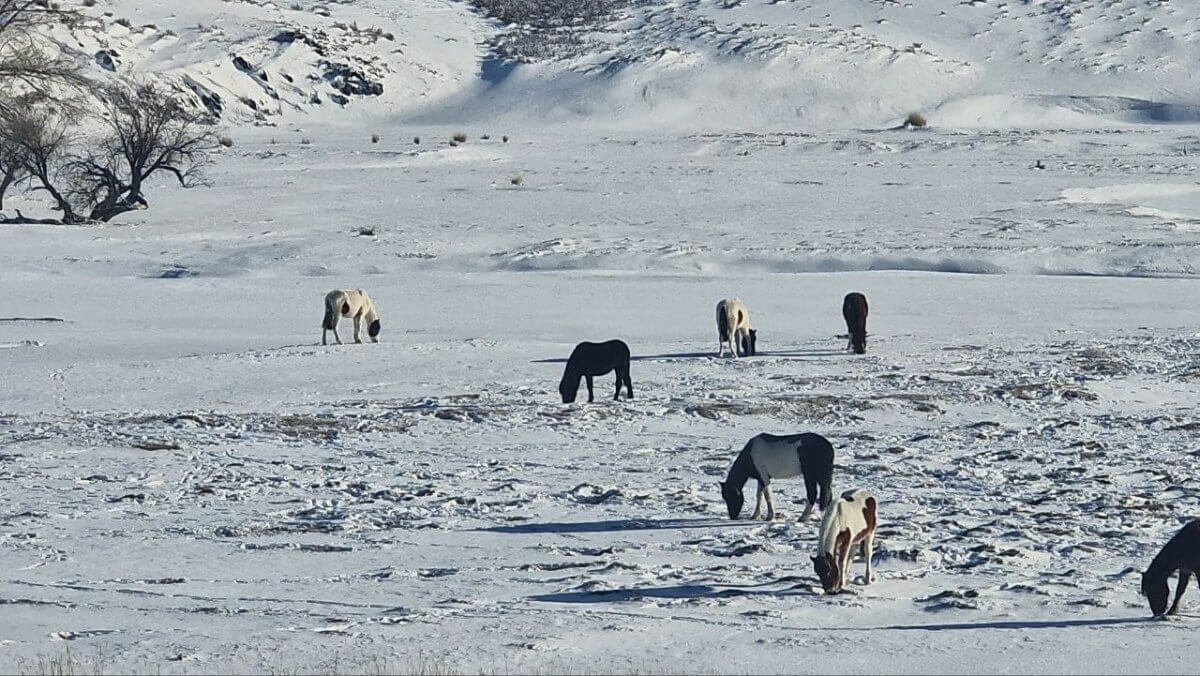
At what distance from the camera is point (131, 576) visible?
37.7ft

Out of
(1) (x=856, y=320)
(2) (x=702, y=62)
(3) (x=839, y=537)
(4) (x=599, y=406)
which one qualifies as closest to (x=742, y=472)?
(3) (x=839, y=537)

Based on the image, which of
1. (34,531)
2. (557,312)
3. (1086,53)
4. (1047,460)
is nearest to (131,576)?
(34,531)

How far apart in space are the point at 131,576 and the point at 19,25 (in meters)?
6.38

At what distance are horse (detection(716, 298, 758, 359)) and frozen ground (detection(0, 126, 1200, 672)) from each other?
0.57 meters

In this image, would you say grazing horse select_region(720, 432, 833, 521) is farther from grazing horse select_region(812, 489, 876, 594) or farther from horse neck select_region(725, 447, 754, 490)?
grazing horse select_region(812, 489, 876, 594)

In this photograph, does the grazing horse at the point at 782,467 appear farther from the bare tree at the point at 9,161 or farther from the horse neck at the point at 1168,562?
the bare tree at the point at 9,161

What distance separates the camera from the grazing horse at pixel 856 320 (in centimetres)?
2288

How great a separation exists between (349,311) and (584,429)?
7.01 metres

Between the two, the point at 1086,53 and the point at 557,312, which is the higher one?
the point at 1086,53

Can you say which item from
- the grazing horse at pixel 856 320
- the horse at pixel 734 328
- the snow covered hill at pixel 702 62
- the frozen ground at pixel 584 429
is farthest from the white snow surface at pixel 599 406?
the snow covered hill at pixel 702 62

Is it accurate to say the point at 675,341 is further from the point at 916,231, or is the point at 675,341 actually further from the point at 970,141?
the point at 970,141

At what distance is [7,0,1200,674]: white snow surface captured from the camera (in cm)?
1017

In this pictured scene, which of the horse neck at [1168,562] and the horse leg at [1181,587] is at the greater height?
the horse neck at [1168,562]

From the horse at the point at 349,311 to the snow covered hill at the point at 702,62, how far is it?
115 feet
